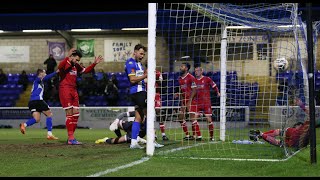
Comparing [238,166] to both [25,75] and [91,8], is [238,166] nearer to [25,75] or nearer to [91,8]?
[91,8]

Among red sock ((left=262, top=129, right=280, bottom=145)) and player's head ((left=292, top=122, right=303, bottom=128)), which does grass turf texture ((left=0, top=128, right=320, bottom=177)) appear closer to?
red sock ((left=262, top=129, right=280, bottom=145))

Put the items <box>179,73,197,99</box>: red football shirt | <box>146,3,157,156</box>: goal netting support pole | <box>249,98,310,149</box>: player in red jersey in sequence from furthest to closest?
<box>179,73,197,99</box>: red football shirt
<box>249,98,310,149</box>: player in red jersey
<box>146,3,157,156</box>: goal netting support pole

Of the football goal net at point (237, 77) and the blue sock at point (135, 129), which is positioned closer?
the football goal net at point (237, 77)

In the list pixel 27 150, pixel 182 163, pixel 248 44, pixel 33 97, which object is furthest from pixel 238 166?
pixel 33 97

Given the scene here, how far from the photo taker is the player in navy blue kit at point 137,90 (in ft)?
32.1

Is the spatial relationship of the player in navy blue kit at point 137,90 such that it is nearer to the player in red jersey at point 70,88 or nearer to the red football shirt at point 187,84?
the player in red jersey at point 70,88

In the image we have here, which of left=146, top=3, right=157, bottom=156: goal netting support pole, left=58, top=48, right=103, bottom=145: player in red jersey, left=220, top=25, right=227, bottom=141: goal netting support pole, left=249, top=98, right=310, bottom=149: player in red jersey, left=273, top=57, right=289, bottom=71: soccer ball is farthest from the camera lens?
left=220, top=25, right=227, bottom=141: goal netting support pole

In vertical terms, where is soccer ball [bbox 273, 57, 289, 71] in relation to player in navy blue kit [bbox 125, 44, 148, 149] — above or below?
above

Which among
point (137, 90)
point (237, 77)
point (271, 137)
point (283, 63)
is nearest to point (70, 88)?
point (137, 90)

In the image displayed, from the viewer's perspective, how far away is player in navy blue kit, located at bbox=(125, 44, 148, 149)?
9773mm

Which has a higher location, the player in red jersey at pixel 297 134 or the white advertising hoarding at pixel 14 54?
the white advertising hoarding at pixel 14 54

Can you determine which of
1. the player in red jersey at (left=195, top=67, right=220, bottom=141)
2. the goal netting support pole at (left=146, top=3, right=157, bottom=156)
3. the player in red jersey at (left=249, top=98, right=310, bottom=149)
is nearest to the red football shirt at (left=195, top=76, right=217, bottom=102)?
the player in red jersey at (left=195, top=67, right=220, bottom=141)

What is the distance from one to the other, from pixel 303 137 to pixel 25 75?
20.4 metres

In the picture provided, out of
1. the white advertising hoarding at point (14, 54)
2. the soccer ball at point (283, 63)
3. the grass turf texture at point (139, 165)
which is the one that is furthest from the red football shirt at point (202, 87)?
the white advertising hoarding at point (14, 54)
